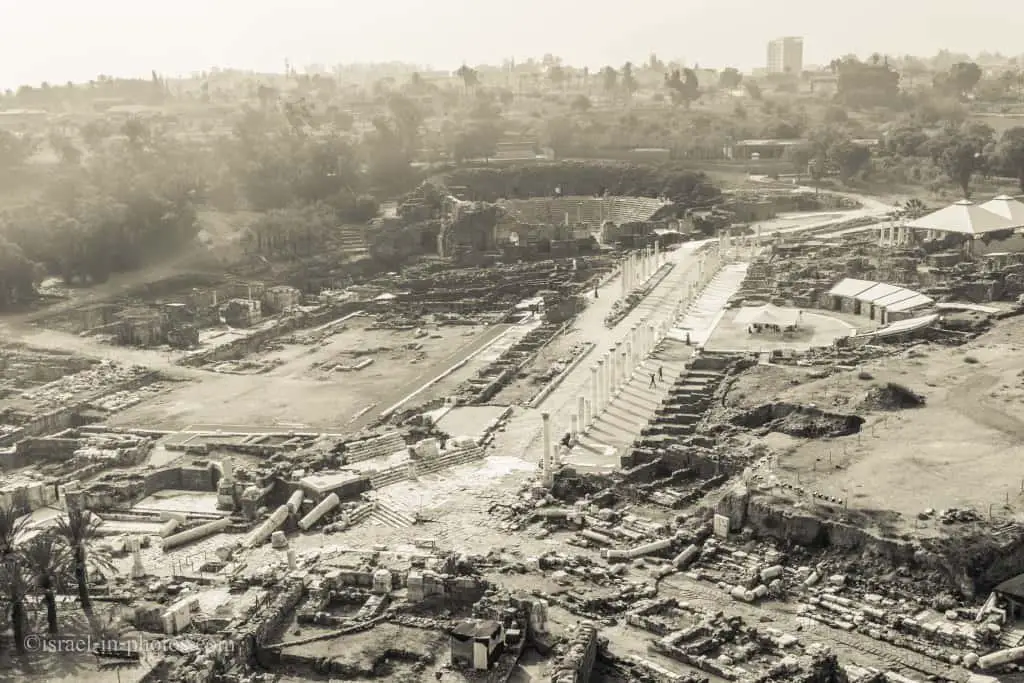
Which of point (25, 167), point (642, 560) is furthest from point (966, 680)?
point (25, 167)

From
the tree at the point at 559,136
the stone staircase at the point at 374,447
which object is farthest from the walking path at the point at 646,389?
the tree at the point at 559,136

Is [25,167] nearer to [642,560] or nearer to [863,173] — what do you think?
[863,173]

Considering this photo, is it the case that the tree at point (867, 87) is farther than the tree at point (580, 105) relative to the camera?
No

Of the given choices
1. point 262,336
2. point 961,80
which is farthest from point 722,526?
point 961,80

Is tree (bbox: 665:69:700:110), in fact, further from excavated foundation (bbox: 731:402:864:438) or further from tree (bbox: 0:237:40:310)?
excavated foundation (bbox: 731:402:864:438)

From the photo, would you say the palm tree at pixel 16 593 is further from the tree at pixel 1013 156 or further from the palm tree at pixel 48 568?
the tree at pixel 1013 156

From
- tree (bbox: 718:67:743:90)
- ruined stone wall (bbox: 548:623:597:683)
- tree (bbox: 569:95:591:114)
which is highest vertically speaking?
tree (bbox: 718:67:743:90)

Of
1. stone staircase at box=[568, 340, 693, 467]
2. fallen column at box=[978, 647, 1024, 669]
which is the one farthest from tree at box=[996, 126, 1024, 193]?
fallen column at box=[978, 647, 1024, 669]

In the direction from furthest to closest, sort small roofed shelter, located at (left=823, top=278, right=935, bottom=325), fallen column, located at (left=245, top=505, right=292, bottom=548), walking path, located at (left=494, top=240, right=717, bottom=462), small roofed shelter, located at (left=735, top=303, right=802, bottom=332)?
small roofed shelter, located at (left=823, top=278, right=935, bottom=325)
small roofed shelter, located at (left=735, top=303, right=802, bottom=332)
walking path, located at (left=494, top=240, right=717, bottom=462)
fallen column, located at (left=245, top=505, right=292, bottom=548)
